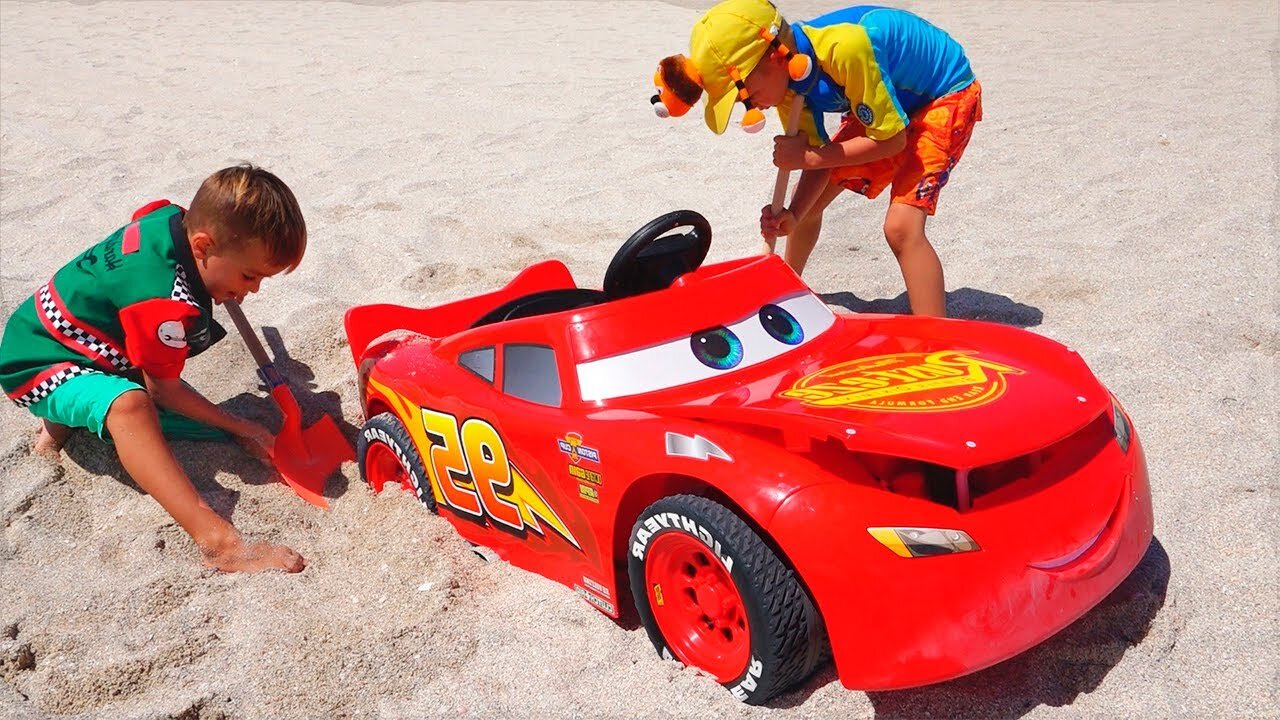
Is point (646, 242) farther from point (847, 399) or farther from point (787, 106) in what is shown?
point (787, 106)

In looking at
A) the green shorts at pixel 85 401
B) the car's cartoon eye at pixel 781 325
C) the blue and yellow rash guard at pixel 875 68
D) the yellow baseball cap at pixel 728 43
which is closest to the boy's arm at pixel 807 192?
the blue and yellow rash guard at pixel 875 68

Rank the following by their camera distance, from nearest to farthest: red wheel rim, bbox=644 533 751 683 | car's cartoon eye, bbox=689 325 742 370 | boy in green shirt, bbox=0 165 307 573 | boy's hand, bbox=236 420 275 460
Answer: red wheel rim, bbox=644 533 751 683 → car's cartoon eye, bbox=689 325 742 370 → boy in green shirt, bbox=0 165 307 573 → boy's hand, bbox=236 420 275 460

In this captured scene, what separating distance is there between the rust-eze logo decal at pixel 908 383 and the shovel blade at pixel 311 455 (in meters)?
1.68

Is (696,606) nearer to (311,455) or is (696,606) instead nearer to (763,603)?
(763,603)

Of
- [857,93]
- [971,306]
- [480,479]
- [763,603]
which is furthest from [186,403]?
[971,306]

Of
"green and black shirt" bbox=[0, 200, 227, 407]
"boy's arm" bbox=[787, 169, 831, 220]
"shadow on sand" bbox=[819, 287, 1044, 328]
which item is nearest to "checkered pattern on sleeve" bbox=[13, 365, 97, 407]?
"green and black shirt" bbox=[0, 200, 227, 407]

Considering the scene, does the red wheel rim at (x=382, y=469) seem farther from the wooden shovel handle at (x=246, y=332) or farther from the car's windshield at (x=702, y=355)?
the car's windshield at (x=702, y=355)

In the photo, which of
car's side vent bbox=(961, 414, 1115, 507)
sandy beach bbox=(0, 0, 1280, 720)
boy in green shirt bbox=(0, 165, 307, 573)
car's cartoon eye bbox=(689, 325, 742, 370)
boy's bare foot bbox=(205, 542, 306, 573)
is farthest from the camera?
boy in green shirt bbox=(0, 165, 307, 573)

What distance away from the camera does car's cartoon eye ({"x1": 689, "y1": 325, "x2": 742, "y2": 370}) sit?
2.58 metres

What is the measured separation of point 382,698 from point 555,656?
388 mm

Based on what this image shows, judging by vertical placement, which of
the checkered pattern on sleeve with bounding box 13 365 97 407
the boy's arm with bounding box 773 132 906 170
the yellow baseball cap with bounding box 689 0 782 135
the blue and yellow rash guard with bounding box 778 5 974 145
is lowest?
the checkered pattern on sleeve with bounding box 13 365 97 407

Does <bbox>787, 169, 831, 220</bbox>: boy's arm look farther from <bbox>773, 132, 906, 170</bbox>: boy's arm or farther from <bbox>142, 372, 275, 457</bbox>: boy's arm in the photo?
<bbox>142, 372, 275, 457</bbox>: boy's arm

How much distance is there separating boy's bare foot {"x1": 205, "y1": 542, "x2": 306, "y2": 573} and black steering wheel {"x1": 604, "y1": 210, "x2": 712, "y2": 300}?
1.10 metres

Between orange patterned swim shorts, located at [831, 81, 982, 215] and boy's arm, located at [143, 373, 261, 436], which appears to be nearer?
boy's arm, located at [143, 373, 261, 436]
